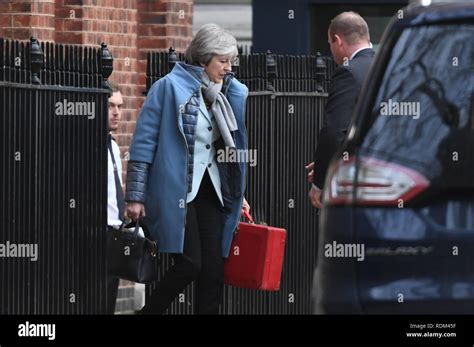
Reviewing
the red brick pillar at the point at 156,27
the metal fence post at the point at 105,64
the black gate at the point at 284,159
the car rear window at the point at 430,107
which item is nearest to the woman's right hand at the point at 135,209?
the metal fence post at the point at 105,64

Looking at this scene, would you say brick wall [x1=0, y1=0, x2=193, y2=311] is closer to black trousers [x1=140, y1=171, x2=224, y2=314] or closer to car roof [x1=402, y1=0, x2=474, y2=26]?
black trousers [x1=140, y1=171, x2=224, y2=314]

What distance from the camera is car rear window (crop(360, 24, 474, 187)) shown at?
22.6ft

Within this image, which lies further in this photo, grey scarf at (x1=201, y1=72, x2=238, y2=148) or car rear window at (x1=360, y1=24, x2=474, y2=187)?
grey scarf at (x1=201, y1=72, x2=238, y2=148)

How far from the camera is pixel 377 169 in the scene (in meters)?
7.00

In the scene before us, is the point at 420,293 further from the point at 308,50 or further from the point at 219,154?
the point at 308,50

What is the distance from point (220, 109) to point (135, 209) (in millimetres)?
687

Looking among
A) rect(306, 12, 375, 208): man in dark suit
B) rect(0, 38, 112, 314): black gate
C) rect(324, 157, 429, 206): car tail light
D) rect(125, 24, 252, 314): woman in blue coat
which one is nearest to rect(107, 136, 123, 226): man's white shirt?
rect(0, 38, 112, 314): black gate

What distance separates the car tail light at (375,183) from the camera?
6.93 m

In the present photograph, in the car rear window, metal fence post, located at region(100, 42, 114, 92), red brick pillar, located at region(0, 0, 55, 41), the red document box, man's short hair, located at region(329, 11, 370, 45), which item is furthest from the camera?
red brick pillar, located at region(0, 0, 55, 41)

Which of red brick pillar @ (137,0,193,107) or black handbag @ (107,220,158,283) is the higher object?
red brick pillar @ (137,0,193,107)

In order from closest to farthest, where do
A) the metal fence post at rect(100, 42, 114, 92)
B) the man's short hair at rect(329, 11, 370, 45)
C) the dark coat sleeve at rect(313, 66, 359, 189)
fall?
the dark coat sleeve at rect(313, 66, 359, 189)
the man's short hair at rect(329, 11, 370, 45)
the metal fence post at rect(100, 42, 114, 92)

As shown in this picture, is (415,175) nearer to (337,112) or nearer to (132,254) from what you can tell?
(337,112)

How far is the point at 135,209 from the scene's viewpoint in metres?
9.25
